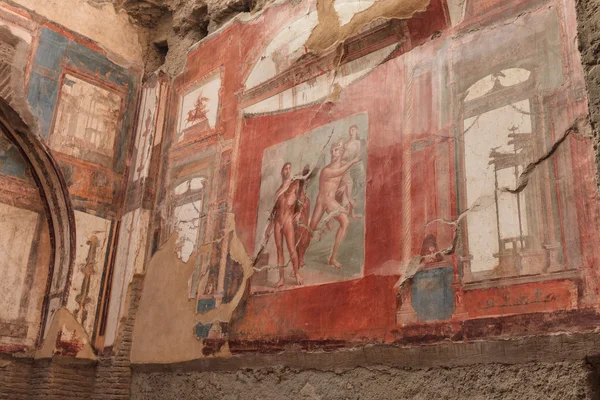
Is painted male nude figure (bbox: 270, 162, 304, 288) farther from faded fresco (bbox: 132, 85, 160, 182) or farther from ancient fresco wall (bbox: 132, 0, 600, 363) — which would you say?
faded fresco (bbox: 132, 85, 160, 182)

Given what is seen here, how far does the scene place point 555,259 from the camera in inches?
94.3

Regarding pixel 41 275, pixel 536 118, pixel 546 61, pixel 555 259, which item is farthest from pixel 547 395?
pixel 41 275

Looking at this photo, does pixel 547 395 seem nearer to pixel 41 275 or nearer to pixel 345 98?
pixel 345 98

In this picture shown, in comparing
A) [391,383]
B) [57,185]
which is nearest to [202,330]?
[391,383]

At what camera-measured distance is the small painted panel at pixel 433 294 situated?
270cm

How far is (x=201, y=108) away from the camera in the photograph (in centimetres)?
459

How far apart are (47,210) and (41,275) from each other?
500mm

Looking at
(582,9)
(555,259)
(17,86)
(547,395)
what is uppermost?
(17,86)

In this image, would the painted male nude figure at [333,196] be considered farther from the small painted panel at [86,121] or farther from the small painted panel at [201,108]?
the small painted panel at [86,121]

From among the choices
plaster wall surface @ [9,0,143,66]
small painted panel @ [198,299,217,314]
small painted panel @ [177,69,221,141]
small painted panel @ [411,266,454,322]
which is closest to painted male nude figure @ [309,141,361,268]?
small painted panel @ [411,266,454,322]

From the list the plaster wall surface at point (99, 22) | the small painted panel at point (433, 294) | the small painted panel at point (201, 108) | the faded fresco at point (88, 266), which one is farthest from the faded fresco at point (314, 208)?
the plaster wall surface at point (99, 22)

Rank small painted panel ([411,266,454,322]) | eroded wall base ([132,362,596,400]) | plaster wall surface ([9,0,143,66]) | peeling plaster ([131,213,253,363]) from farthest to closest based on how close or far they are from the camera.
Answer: plaster wall surface ([9,0,143,66]) < peeling plaster ([131,213,253,363]) < small painted panel ([411,266,454,322]) < eroded wall base ([132,362,596,400])

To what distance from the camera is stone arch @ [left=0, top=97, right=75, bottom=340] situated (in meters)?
4.59

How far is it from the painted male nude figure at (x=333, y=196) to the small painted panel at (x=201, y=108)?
1.26m
